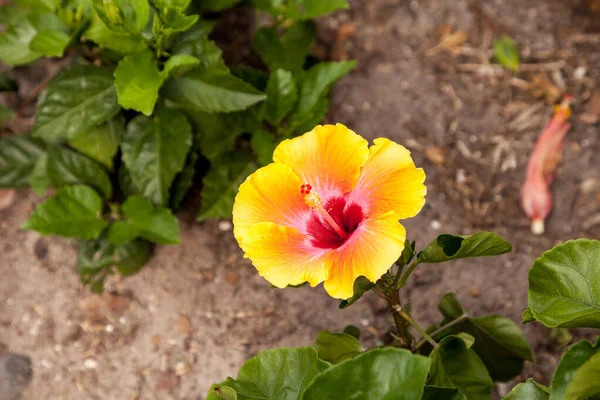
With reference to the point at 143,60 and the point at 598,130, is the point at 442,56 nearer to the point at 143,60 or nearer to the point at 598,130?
the point at 598,130

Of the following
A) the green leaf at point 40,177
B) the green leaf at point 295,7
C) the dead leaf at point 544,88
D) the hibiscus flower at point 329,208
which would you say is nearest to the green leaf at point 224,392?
the hibiscus flower at point 329,208

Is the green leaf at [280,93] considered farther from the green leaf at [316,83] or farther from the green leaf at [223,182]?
the green leaf at [223,182]

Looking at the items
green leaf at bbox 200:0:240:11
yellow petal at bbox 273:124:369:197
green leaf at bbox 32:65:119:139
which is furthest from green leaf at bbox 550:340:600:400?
green leaf at bbox 200:0:240:11

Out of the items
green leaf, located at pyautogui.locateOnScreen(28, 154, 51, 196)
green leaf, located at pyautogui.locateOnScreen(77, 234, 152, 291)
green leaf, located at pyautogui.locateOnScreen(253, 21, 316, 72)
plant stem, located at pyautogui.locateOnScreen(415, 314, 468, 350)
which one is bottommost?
green leaf, located at pyautogui.locateOnScreen(77, 234, 152, 291)

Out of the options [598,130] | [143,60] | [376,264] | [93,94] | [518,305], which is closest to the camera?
[376,264]

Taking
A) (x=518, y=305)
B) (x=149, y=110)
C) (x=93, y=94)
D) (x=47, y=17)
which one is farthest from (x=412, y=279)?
(x=47, y=17)

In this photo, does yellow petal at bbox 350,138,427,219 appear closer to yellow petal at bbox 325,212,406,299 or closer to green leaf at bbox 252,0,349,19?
yellow petal at bbox 325,212,406,299
